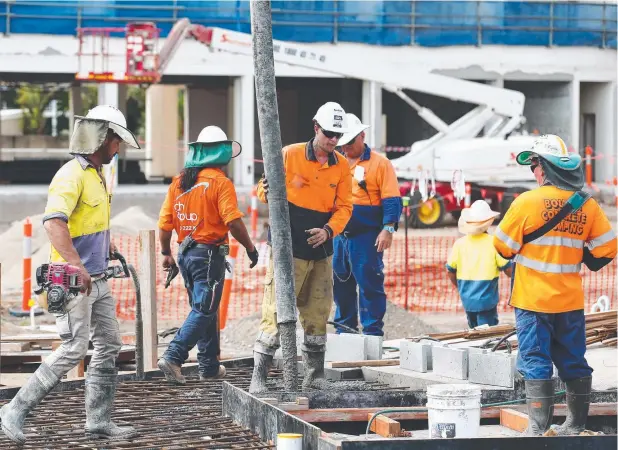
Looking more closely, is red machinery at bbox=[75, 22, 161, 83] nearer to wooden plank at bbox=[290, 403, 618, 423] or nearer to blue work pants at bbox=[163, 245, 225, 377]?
blue work pants at bbox=[163, 245, 225, 377]

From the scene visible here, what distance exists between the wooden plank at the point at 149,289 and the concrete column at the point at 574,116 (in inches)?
1037

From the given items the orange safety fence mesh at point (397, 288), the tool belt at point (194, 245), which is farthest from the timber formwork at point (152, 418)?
the orange safety fence mesh at point (397, 288)

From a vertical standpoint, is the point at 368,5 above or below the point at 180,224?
above

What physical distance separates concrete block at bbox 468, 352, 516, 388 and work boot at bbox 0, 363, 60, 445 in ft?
10.2

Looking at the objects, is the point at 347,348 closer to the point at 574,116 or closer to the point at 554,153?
the point at 554,153

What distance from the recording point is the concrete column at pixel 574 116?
34.9m

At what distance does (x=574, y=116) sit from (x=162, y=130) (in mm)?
15133

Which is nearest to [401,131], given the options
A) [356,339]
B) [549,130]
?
[549,130]

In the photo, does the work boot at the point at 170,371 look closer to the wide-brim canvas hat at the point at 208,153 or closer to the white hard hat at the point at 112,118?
the wide-brim canvas hat at the point at 208,153

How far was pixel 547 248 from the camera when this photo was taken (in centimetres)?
735

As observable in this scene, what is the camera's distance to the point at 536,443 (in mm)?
6773

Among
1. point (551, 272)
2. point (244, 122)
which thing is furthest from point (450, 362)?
point (244, 122)

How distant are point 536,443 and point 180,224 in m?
3.72

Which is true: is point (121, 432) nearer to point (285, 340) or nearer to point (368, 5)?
point (285, 340)
